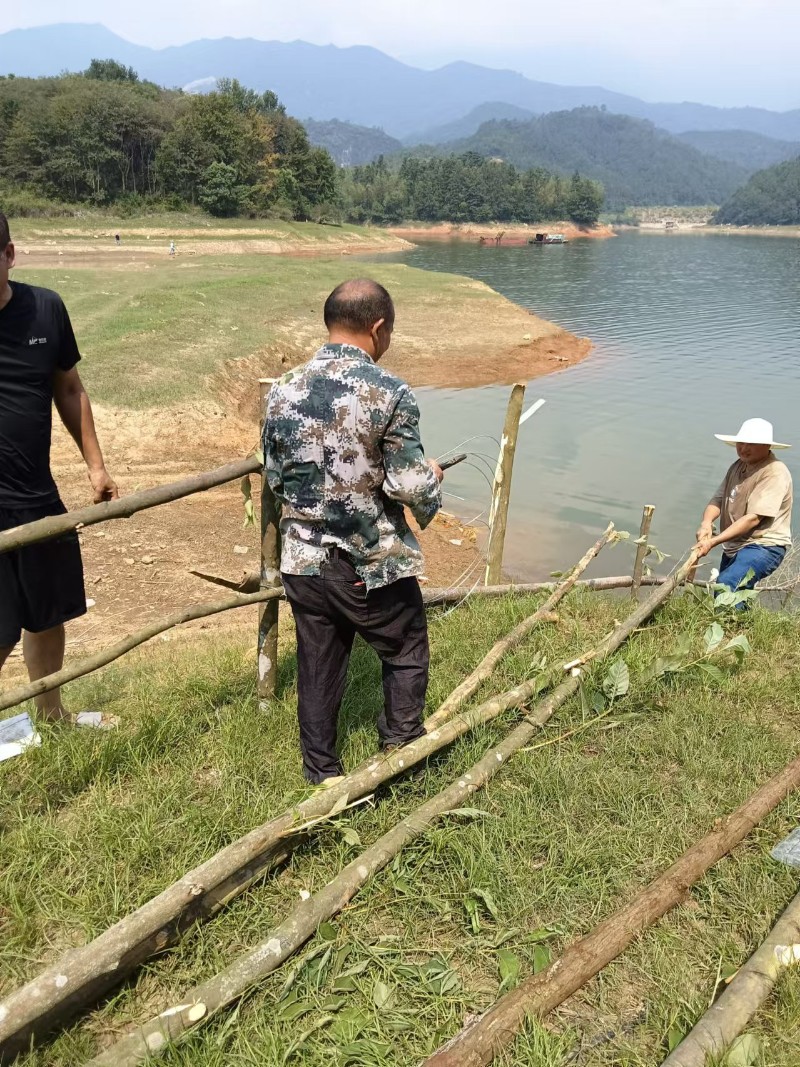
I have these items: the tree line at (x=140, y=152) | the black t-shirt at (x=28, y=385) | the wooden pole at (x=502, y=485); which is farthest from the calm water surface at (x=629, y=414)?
the tree line at (x=140, y=152)

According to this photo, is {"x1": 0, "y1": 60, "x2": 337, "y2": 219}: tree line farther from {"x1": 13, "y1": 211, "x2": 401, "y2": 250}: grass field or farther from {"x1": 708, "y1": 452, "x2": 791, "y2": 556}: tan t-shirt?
{"x1": 708, "y1": 452, "x2": 791, "y2": 556}: tan t-shirt

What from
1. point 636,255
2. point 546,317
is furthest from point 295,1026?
point 636,255

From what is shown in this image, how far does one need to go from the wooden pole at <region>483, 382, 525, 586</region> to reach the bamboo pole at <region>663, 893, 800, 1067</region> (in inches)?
152

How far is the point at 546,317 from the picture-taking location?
3144cm

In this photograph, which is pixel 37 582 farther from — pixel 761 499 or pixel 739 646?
pixel 761 499

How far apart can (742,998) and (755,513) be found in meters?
3.80

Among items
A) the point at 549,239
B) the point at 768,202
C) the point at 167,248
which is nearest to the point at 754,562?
the point at 167,248

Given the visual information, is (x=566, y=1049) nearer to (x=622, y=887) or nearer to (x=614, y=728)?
(x=622, y=887)

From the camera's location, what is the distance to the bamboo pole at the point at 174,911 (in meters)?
2.05

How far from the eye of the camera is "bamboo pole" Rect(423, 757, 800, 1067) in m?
2.15

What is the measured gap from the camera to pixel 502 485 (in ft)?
20.5

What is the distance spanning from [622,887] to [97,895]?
6.41ft

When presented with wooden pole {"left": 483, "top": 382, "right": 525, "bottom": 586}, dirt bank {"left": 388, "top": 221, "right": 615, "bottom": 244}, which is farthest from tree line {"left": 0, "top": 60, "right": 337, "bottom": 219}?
wooden pole {"left": 483, "top": 382, "right": 525, "bottom": 586}

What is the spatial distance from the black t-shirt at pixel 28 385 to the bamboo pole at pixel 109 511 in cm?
24
